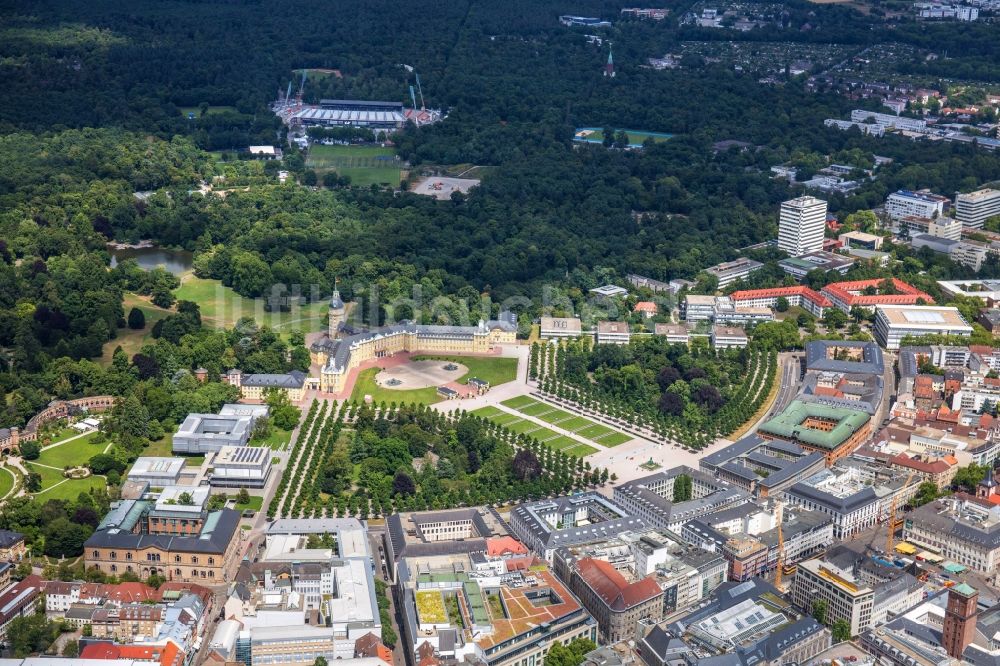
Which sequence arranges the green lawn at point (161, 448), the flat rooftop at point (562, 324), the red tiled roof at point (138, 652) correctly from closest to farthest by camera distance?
the red tiled roof at point (138, 652) < the green lawn at point (161, 448) < the flat rooftop at point (562, 324)

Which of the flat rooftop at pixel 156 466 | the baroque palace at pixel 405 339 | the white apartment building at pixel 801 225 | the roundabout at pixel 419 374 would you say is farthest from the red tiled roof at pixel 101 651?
the white apartment building at pixel 801 225

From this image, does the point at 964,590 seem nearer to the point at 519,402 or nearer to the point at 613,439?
the point at 613,439

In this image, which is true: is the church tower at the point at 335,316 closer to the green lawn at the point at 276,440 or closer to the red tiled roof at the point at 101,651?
the green lawn at the point at 276,440

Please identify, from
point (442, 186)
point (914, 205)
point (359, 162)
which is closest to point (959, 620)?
point (914, 205)

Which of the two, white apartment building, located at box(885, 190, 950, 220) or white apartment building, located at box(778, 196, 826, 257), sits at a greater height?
white apartment building, located at box(885, 190, 950, 220)

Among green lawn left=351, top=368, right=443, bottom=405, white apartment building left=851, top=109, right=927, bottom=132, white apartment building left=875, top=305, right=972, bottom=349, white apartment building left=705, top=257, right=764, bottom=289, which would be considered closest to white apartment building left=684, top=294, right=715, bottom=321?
white apartment building left=705, top=257, right=764, bottom=289

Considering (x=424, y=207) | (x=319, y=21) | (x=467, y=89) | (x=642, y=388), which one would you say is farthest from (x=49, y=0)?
(x=642, y=388)

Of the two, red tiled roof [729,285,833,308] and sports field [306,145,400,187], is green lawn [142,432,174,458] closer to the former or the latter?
red tiled roof [729,285,833,308]
